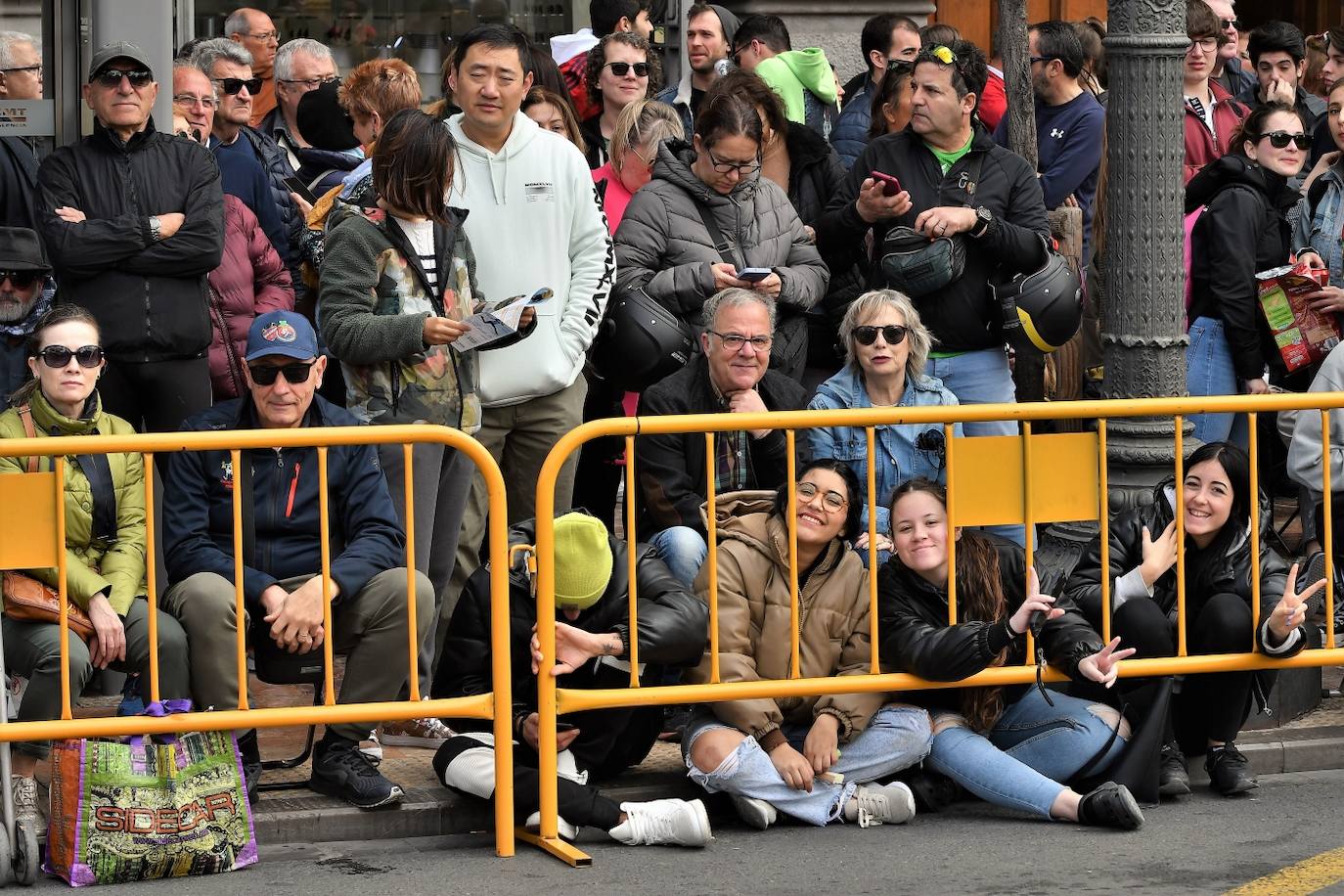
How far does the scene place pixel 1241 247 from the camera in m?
9.06

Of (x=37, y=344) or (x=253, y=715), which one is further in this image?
(x=37, y=344)

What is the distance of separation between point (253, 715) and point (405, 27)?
734cm

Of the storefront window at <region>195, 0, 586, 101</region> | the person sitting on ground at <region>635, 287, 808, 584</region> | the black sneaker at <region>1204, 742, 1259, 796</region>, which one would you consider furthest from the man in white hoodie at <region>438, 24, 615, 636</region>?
the storefront window at <region>195, 0, 586, 101</region>

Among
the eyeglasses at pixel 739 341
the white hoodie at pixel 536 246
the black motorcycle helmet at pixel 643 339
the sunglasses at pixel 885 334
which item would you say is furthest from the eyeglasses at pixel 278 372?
the sunglasses at pixel 885 334

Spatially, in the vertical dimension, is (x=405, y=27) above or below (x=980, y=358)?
above

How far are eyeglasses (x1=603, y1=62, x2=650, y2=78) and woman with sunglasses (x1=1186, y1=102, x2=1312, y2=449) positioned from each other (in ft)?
7.77

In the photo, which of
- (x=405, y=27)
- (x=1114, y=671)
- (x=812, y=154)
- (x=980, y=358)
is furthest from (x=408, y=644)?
(x=405, y=27)

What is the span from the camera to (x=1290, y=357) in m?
8.91

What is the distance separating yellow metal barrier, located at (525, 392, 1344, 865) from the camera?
6.21m

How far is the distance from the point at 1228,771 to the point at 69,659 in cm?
343

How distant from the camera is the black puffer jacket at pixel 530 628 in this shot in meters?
6.33

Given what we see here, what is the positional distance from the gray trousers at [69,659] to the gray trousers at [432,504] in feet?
2.77

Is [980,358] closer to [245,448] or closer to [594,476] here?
[594,476]

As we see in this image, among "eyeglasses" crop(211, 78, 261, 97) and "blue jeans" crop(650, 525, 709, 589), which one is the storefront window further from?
"blue jeans" crop(650, 525, 709, 589)
